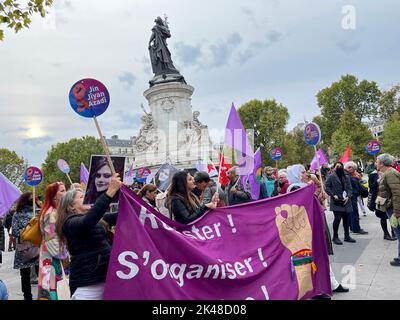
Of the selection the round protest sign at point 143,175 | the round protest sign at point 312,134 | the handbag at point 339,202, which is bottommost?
the handbag at point 339,202

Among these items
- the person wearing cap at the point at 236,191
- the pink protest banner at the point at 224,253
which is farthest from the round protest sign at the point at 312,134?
the pink protest banner at the point at 224,253

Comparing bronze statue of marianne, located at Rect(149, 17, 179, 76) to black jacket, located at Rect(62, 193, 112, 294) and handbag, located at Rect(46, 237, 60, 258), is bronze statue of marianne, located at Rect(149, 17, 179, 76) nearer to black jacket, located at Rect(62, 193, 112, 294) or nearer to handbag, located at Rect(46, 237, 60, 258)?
handbag, located at Rect(46, 237, 60, 258)

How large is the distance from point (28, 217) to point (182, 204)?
11.4 feet

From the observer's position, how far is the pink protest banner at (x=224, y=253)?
3184 mm

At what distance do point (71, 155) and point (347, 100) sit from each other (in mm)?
46738

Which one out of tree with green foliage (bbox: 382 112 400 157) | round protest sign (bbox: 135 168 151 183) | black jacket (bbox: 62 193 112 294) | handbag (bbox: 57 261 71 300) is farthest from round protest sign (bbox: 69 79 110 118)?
tree with green foliage (bbox: 382 112 400 157)

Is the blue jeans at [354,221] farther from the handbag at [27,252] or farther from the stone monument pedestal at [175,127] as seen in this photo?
the stone monument pedestal at [175,127]

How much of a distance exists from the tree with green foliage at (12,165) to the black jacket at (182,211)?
69.1 m

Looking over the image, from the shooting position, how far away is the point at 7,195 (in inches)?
277

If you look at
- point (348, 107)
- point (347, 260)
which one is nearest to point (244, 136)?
point (347, 260)

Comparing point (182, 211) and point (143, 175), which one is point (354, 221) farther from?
point (143, 175)

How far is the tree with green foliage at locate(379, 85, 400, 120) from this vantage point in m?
57.0

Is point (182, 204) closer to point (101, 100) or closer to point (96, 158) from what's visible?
point (96, 158)

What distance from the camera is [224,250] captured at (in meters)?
3.84
